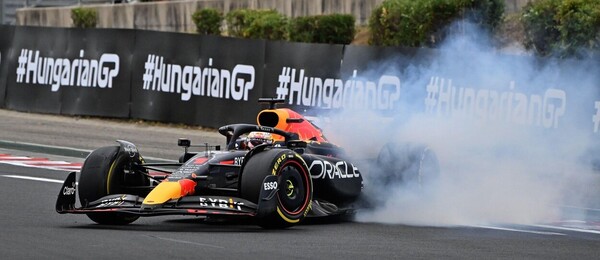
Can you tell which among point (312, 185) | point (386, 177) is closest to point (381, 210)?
point (386, 177)

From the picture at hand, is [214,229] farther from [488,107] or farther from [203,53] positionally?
[203,53]

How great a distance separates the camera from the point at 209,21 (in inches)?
1278

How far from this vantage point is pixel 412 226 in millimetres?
13250

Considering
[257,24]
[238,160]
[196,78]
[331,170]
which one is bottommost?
[331,170]

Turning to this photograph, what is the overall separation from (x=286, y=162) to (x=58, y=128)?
13.8m

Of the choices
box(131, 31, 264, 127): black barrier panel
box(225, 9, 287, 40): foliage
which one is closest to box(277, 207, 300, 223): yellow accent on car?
box(131, 31, 264, 127): black barrier panel

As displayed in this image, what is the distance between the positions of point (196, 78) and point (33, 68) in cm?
471

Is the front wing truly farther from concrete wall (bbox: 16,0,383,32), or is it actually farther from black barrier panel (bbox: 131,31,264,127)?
concrete wall (bbox: 16,0,383,32)

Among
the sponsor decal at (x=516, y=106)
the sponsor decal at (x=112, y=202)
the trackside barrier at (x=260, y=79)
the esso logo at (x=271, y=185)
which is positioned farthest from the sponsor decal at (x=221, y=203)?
the sponsor decal at (x=516, y=106)

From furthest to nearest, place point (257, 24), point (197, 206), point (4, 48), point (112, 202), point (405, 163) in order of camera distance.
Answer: point (257, 24)
point (4, 48)
point (405, 163)
point (112, 202)
point (197, 206)

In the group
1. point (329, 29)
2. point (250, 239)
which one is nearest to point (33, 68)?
point (329, 29)

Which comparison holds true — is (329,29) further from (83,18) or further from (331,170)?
(331,170)

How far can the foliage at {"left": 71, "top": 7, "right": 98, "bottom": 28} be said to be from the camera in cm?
3666

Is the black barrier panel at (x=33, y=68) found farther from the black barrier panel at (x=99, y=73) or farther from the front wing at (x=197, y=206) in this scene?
the front wing at (x=197, y=206)
